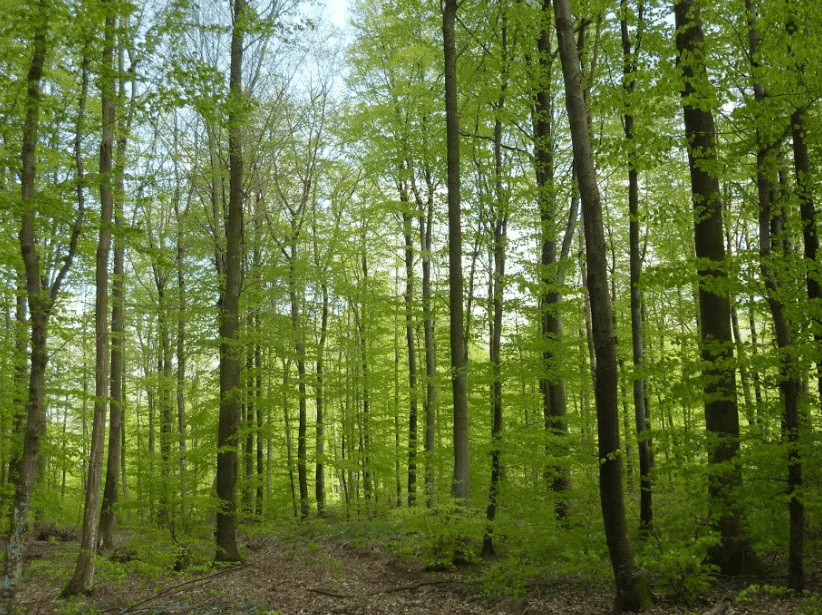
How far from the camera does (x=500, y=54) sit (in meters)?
11.7

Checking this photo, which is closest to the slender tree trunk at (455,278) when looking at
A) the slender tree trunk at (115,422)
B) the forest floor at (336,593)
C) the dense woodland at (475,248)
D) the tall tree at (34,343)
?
the dense woodland at (475,248)

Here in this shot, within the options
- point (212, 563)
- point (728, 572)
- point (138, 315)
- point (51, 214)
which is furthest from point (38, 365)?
point (138, 315)

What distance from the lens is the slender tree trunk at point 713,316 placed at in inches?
232

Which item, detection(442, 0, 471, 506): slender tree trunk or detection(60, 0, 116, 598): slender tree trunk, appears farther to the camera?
detection(442, 0, 471, 506): slender tree trunk

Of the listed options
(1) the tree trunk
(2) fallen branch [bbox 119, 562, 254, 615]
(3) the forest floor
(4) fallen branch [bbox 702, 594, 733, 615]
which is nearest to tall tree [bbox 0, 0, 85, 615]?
(3) the forest floor

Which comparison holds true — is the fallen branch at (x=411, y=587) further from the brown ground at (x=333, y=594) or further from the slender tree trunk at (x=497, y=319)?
the slender tree trunk at (x=497, y=319)

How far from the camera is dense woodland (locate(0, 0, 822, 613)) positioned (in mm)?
5969

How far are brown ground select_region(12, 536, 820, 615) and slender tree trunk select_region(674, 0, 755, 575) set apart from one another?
0.58m

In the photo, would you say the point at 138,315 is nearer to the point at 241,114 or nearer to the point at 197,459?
the point at 197,459

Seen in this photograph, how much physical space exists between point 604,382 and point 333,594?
5531mm

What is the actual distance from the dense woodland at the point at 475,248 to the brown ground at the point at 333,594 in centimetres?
41

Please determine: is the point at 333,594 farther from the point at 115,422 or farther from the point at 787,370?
the point at 787,370

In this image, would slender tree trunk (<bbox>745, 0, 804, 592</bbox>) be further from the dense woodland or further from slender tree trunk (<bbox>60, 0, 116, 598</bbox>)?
slender tree trunk (<bbox>60, 0, 116, 598</bbox>)

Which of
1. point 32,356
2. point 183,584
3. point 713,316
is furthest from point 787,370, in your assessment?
point 183,584
